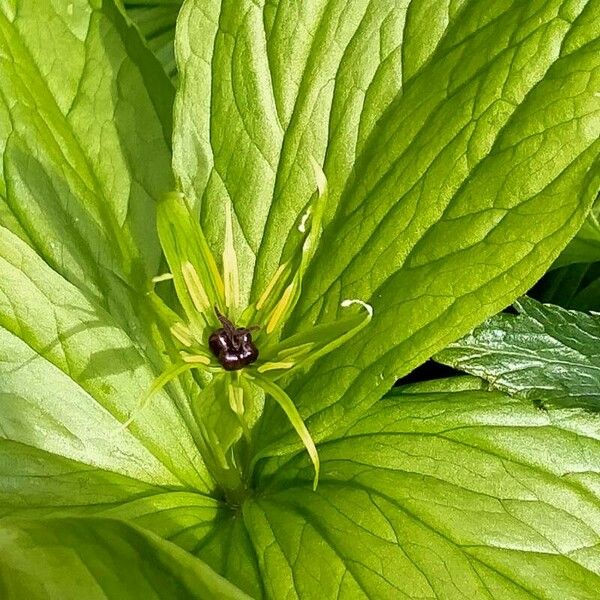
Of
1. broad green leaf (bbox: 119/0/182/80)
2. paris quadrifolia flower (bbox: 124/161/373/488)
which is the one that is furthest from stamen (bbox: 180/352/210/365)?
broad green leaf (bbox: 119/0/182/80)

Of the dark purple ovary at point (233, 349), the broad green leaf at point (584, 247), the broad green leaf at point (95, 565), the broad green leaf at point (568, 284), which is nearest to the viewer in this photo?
the broad green leaf at point (95, 565)

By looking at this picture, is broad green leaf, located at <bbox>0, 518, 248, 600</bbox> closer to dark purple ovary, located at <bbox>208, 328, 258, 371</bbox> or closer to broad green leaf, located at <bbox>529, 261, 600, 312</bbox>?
dark purple ovary, located at <bbox>208, 328, 258, 371</bbox>

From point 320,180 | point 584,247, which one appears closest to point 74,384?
point 320,180

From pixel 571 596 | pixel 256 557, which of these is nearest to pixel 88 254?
pixel 256 557

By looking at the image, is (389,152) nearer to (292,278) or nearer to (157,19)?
(292,278)

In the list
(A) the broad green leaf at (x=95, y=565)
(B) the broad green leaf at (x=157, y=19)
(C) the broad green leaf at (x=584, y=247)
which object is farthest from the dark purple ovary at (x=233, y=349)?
(B) the broad green leaf at (x=157, y=19)

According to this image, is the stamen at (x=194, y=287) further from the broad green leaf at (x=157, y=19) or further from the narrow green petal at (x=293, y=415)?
the broad green leaf at (x=157, y=19)

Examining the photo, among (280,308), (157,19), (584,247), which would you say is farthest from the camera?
(157,19)

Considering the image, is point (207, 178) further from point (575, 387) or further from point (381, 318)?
point (575, 387)

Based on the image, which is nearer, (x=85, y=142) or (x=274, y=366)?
(x=274, y=366)
